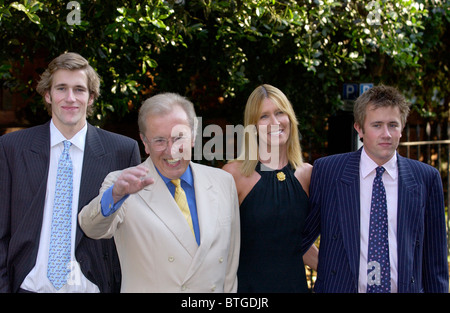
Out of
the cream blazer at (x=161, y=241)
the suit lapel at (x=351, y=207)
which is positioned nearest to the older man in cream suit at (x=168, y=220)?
the cream blazer at (x=161, y=241)

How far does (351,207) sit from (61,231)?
1.64m

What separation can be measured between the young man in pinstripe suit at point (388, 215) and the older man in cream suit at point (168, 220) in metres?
0.66

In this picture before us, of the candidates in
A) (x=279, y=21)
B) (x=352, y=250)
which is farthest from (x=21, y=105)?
(x=352, y=250)

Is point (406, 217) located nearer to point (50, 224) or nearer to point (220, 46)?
point (50, 224)

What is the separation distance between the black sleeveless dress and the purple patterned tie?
1.61 ft

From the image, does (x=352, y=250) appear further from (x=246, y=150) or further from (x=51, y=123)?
(x=51, y=123)

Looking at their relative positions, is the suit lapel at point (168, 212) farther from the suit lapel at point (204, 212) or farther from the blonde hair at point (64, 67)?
the blonde hair at point (64, 67)

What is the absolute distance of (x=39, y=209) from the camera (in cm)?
284

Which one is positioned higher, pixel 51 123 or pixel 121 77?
pixel 121 77

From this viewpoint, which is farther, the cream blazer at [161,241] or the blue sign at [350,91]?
the blue sign at [350,91]

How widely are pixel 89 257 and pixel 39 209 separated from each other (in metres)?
0.38

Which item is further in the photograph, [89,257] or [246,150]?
[246,150]

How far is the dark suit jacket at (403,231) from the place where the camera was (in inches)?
116

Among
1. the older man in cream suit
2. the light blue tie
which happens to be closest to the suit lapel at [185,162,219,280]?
the older man in cream suit
